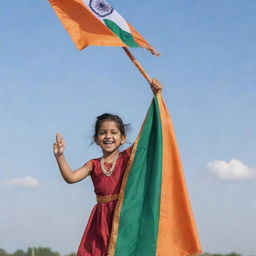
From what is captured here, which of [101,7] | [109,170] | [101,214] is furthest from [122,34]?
[101,214]

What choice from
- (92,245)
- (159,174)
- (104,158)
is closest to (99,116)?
(104,158)

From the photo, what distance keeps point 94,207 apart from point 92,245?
40cm

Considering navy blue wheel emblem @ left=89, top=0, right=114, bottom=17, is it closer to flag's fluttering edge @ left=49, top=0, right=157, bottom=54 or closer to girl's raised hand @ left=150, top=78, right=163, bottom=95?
flag's fluttering edge @ left=49, top=0, right=157, bottom=54

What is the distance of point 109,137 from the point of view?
6406mm

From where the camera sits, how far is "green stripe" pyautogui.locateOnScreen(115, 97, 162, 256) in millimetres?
6262

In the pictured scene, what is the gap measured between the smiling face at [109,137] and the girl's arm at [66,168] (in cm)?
26

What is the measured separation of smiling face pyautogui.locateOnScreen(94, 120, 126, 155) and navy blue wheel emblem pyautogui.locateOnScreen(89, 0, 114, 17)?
1.23m

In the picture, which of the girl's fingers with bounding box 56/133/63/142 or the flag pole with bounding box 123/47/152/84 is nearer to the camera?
the girl's fingers with bounding box 56/133/63/142

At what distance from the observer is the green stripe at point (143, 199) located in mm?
6262

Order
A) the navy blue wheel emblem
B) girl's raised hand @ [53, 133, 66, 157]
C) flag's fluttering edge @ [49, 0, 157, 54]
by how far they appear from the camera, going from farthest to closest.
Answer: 1. the navy blue wheel emblem
2. flag's fluttering edge @ [49, 0, 157, 54]
3. girl's raised hand @ [53, 133, 66, 157]

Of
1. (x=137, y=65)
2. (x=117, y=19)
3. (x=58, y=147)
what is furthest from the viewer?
(x=117, y=19)

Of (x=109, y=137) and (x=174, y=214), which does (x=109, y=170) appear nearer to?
(x=109, y=137)

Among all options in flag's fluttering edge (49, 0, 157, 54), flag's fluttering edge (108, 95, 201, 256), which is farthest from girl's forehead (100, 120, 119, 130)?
flag's fluttering edge (49, 0, 157, 54)

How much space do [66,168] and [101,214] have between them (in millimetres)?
576
